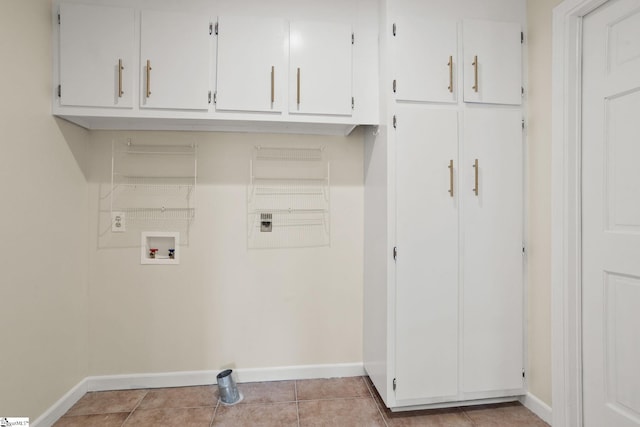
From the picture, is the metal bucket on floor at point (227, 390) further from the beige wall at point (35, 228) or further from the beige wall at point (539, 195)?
the beige wall at point (539, 195)

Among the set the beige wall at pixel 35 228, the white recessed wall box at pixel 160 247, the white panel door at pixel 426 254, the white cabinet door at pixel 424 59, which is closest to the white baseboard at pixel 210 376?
the beige wall at pixel 35 228

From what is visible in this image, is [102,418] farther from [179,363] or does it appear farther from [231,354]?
[231,354]

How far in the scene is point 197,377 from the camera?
217 cm

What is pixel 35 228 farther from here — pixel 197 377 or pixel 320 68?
pixel 320 68

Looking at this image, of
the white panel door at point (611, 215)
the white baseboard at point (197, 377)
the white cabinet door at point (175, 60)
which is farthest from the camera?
the white baseboard at point (197, 377)

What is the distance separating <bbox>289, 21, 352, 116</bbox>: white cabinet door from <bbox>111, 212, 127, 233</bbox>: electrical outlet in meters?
1.36

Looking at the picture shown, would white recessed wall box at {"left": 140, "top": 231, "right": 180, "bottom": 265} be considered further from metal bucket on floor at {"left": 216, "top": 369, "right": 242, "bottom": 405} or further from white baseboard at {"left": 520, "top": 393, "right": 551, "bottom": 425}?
white baseboard at {"left": 520, "top": 393, "right": 551, "bottom": 425}

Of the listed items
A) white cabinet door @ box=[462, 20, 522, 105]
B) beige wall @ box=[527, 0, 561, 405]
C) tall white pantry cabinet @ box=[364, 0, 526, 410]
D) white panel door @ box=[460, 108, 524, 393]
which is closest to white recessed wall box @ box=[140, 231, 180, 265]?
tall white pantry cabinet @ box=[364, 0, 526, 410]

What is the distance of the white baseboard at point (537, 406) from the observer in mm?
1796

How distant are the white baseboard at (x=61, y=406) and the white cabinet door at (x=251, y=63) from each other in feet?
6.47

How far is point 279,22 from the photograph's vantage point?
1.90m

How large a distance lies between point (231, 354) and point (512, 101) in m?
2.48

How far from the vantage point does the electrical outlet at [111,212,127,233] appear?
2.13 meters

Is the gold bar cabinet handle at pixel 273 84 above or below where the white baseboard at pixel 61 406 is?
above
